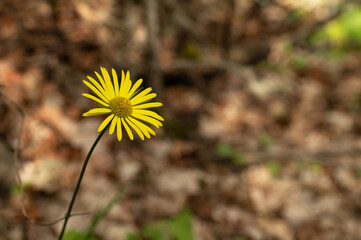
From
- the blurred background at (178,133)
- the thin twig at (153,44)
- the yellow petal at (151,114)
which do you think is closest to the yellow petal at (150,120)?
the yellow petal at (151,114)

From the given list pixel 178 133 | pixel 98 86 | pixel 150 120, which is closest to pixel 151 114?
pixel 150 120

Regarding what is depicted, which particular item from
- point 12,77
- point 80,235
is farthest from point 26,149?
point 80,235

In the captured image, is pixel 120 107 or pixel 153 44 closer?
pixel 120 107

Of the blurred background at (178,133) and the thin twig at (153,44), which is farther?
the thin twig at (153,44)

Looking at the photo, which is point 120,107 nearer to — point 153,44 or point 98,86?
point 98,86

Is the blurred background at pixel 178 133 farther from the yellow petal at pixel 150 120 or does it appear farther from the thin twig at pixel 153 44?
the yellow petal at pixel 150 120

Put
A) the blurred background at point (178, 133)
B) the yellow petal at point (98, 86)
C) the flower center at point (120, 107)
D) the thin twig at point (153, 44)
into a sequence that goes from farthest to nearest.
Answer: the thin twig at point (153, 44) < the blurred background at point (178, 133) < the flower center at point (120, 107) < the yellow petal at point (98, 86)
